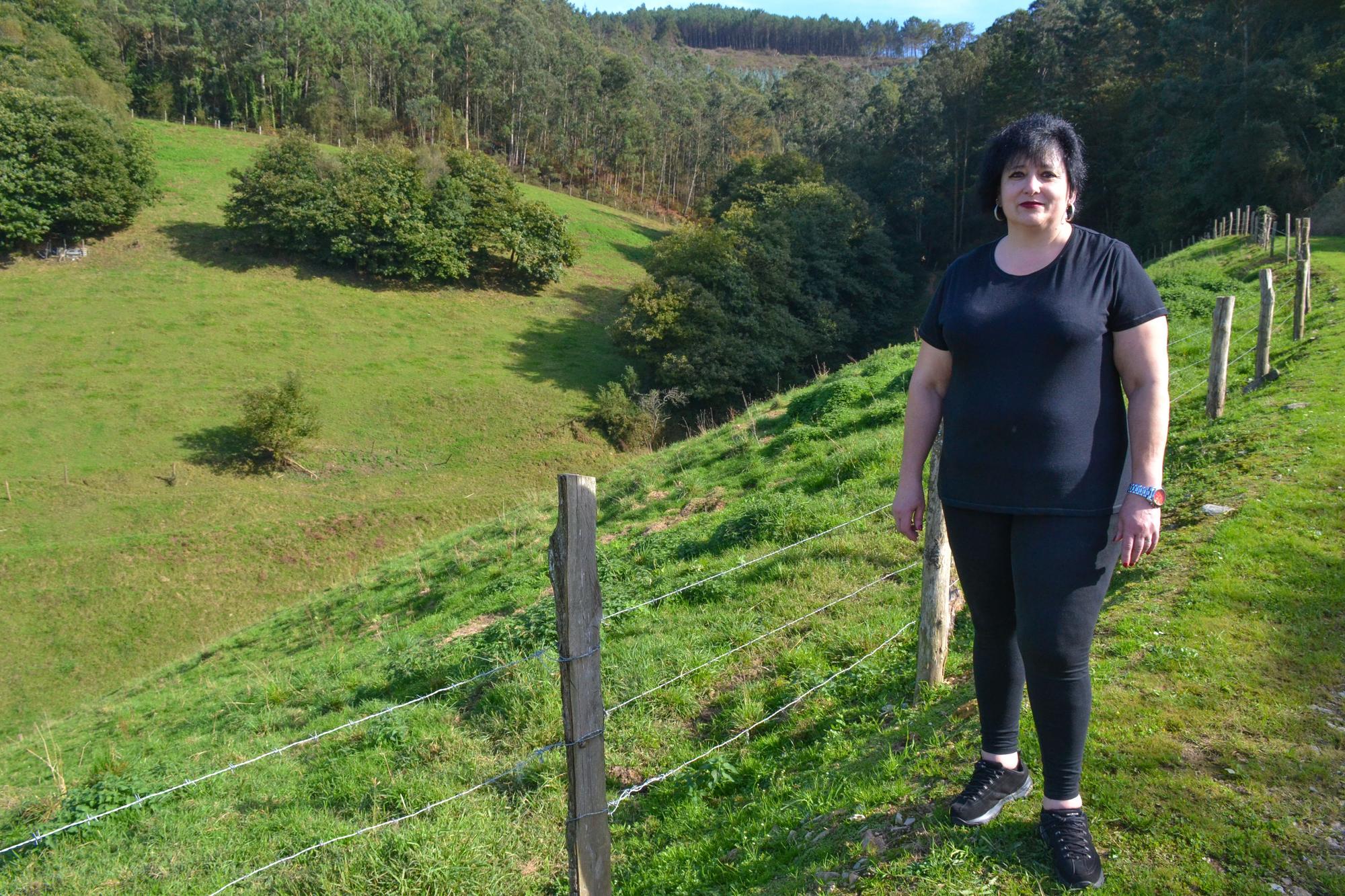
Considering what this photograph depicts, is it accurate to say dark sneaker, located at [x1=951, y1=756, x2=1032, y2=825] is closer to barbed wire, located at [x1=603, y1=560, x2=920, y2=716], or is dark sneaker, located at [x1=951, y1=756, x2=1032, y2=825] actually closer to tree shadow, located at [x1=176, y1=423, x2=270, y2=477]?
barbed wire, located at [x1=603, y1=560, x2=920, y2=716]

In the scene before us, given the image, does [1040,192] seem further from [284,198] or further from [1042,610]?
[284,198]

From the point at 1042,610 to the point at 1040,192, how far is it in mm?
1419

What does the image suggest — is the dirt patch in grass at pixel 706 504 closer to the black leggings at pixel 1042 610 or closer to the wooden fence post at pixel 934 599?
the wooden fence post at pixel 934 599

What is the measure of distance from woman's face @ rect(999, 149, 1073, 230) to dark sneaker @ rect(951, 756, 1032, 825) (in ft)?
6.74

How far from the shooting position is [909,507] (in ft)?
10.7

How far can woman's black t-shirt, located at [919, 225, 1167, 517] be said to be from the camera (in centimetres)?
265

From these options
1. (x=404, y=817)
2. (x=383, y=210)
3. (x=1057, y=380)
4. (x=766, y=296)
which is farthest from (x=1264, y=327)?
(x=383, y=210)

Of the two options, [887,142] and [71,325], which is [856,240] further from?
[71,325]

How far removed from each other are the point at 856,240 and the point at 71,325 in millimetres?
38919

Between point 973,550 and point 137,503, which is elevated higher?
point 973,550

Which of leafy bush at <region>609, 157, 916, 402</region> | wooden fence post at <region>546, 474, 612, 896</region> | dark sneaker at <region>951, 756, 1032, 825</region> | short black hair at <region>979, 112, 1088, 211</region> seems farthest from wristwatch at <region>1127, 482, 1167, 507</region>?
leafy bush at <region>609, 157, 916, 402</region>

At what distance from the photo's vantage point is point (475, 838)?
13.9 ft

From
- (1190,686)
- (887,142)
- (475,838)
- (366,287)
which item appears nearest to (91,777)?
(475,838)

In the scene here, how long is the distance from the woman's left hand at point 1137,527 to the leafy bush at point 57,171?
47.6m
